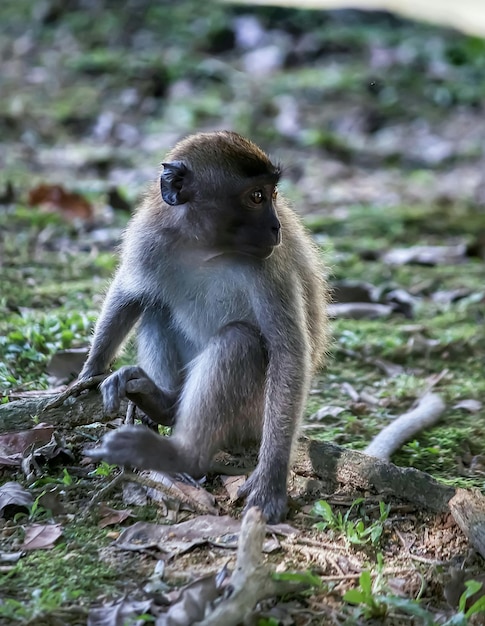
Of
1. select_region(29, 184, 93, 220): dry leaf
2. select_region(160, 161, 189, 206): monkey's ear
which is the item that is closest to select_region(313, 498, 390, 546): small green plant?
select_region(160, 161, 189, 206): monkey's ear

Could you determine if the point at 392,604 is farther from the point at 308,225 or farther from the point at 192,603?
the point at 308,225

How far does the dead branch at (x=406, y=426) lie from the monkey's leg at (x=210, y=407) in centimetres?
93

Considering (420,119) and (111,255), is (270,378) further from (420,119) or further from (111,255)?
(420,119)

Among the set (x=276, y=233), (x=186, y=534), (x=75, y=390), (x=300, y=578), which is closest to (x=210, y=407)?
(x=186, y=534)

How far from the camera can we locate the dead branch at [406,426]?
5.38 meters

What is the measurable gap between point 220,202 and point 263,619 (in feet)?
7.12

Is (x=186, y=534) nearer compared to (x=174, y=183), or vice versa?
(x=186, y=534)

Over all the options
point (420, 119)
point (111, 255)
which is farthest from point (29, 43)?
point (111, 255)

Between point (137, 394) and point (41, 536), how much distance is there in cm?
95

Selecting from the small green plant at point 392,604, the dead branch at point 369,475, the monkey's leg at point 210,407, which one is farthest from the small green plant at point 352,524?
the monkey's leg at point 210,407

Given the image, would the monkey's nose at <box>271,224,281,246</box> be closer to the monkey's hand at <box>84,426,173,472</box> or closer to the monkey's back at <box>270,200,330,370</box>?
the monkey's back at <box>270,200,330,370</box>

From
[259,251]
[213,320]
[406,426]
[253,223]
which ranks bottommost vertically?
[406,426]

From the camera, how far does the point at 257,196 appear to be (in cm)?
491

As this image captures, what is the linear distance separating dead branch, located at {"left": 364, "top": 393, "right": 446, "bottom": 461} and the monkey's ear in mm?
1629
